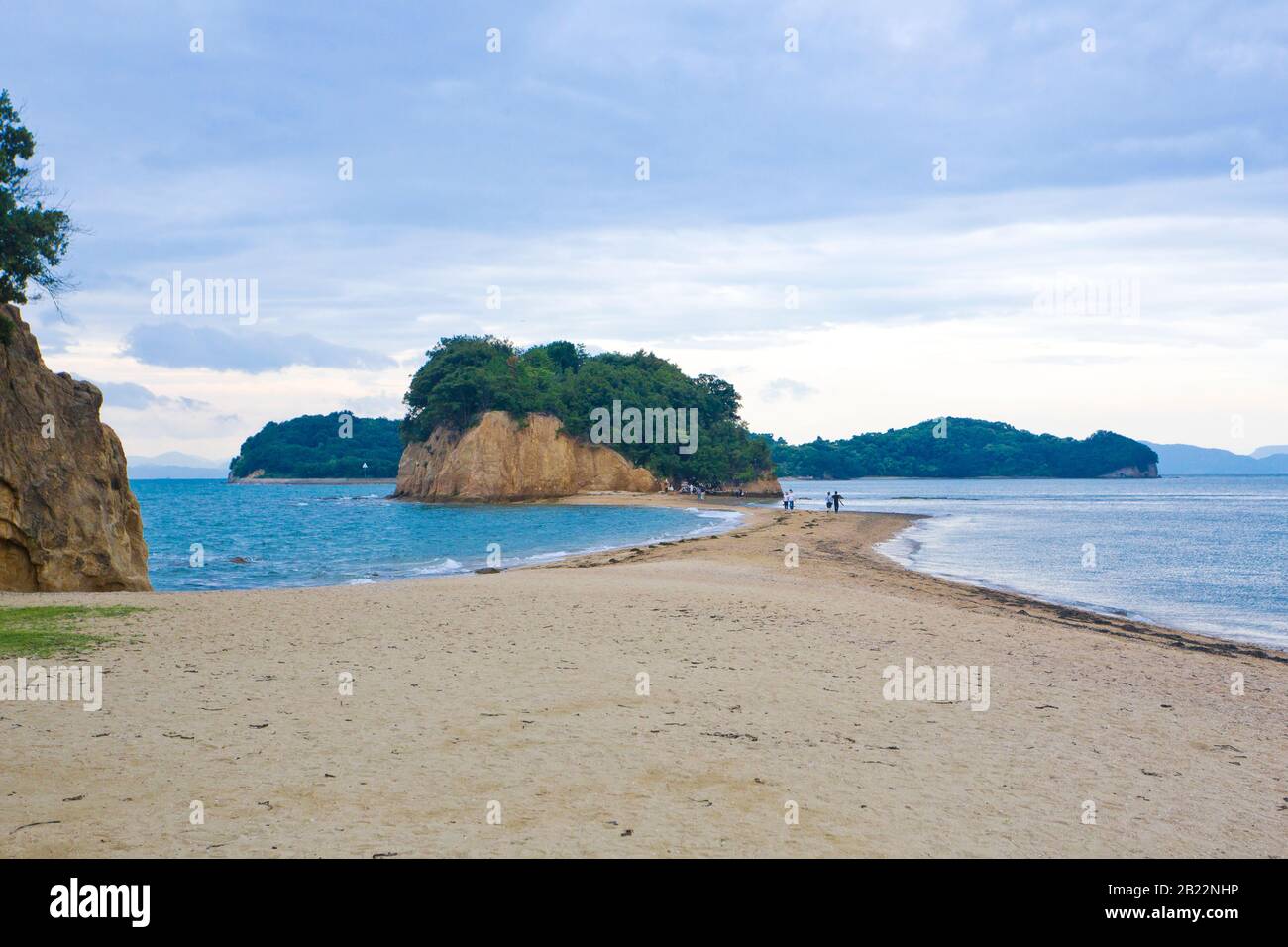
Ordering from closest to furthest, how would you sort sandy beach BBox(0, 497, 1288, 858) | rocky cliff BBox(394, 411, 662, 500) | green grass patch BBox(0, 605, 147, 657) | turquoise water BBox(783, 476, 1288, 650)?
sandy beach BBox(0, 497, 1288, 858) → green grass patch BBox(0, 605, 147, 657) → turquoise water BBox(783, 476, 1288, 650) → rocky cliff BBox(394, 411, 662, 500)

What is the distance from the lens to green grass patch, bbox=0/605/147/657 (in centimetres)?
1159

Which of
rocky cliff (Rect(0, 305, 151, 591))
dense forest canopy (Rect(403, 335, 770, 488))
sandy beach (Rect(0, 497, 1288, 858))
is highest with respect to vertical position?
dense forest canopy (Rect(403, 335, 770, 488))

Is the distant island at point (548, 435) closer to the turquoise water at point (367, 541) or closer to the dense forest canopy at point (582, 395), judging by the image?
the dense forest canopy at point (582, 395)

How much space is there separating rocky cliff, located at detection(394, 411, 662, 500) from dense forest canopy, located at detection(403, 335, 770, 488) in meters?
2.03

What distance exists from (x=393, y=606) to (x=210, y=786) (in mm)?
10567

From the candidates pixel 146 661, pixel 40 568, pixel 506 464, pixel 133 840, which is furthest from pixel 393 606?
pixel 506 464

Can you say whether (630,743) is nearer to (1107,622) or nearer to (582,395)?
(1107,622)

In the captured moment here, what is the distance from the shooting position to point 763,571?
26.1 m

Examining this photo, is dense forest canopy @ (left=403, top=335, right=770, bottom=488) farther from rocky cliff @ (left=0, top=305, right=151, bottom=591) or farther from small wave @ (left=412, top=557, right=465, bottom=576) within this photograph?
rocky cliff @ (left=0, top=305, right=151, bottom=591)

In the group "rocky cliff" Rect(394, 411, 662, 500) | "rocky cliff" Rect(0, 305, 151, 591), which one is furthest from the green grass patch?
"rocky cliff" Rect(394, 411, 662, 500)

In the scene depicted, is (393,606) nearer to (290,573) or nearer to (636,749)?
(636,749)

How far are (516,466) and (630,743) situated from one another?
293ft

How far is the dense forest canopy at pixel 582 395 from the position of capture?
98000mm

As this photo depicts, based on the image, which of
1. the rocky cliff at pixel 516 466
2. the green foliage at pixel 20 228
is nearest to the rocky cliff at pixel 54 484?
the green foliage at pixel 20 228
